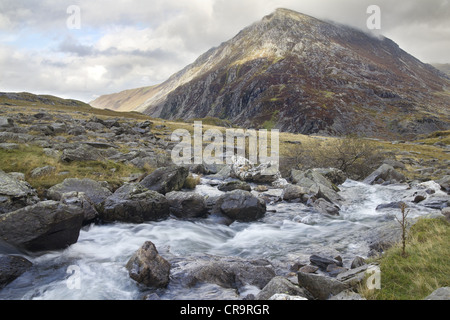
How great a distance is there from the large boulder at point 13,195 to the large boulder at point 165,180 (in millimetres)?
7365

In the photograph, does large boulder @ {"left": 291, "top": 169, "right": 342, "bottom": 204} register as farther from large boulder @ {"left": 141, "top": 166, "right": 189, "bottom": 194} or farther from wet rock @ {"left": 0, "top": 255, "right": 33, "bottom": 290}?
wet rock @ {"left": 0, "top": 255, "right": 33, "bottom": 290}

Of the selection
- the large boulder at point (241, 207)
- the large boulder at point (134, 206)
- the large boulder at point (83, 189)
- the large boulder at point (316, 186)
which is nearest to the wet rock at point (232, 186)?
the large boulder at point (241, 207)

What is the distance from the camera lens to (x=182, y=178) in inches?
872

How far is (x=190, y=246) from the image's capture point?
41.2 feet

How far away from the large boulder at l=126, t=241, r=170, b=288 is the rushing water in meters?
0.25

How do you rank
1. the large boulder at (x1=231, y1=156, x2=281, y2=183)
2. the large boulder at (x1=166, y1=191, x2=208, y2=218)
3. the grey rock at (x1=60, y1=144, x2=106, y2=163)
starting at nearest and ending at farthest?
1. the large boulder at (x1=166, y1=191, x2=208, y2=218)
2. the grey rock at (x1=60, y1=144, x2=106, y2=163)
3. the large boulder at (x1=231, y1=156, x2=281, y2=183)

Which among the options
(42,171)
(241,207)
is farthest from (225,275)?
(42,171)

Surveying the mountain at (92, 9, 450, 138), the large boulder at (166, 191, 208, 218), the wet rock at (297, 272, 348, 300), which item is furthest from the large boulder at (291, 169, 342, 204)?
the mountain at (92, 9, 450, 138)

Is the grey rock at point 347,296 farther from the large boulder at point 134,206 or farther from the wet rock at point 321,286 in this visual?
the large boulder at point 134,206

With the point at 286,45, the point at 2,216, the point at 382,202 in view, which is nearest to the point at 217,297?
the point at 2,216

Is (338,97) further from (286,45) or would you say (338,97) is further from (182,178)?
(182,178)

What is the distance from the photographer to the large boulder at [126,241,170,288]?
862 centimetres

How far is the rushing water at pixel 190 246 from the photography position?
8438mm

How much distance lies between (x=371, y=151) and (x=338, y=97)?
11348 cm
